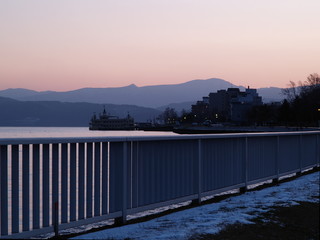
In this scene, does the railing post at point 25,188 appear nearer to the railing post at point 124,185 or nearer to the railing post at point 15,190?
the railing post at point 15,190

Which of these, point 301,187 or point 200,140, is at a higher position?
point 200,140

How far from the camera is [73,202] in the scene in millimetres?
7004

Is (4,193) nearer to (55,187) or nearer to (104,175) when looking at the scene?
(55,187)

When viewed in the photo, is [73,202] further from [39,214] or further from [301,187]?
[301,187]

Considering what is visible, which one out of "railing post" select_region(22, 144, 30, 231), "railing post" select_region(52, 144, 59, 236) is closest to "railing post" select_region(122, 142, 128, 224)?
Result: "railing post" select_region(52, 144, 59, 236)

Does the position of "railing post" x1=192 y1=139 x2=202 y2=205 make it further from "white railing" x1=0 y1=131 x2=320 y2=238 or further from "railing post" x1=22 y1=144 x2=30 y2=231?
"railing post" x1=22 y1=144 x2=30 y2=231

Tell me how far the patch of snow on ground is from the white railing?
44cm

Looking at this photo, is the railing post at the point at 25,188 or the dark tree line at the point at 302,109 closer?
the railing post at the point at 25,188

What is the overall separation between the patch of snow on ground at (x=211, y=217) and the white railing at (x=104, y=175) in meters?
0.44

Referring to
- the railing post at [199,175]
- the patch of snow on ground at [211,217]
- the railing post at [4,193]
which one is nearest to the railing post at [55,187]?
the patch of snow on ground at [211,217]

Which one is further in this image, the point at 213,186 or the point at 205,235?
the point at 213,186

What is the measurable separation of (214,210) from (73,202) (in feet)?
9.00

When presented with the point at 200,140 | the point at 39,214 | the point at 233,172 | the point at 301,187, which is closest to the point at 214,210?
the point at 200,140

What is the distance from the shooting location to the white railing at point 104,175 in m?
6.25
